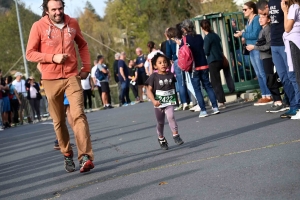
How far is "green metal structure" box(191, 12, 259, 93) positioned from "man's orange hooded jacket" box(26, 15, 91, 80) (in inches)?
352

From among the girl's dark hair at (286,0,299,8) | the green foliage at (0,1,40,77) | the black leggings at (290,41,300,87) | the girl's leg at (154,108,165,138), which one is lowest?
the girl's leg at (154,108,165,138)

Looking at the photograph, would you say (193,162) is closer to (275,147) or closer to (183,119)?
(275,147)

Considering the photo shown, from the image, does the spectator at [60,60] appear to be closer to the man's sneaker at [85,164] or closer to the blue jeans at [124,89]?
the man's sneaker at [85,164]

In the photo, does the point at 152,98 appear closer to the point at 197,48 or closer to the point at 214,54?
the point at 197,48

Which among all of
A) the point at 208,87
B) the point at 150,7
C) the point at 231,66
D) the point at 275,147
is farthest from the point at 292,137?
the point at 150,7

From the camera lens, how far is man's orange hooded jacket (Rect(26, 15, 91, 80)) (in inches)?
384

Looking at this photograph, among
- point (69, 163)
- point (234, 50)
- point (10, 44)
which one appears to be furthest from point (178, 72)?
point (10, 44)

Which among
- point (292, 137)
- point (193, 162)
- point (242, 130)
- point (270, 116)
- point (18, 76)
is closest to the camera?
point (193, 162)

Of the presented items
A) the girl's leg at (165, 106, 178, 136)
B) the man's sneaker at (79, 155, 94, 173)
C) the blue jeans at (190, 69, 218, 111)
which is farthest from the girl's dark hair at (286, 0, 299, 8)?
the blue jeans at (190, 69, 218, 111)

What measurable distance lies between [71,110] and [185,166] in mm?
1671

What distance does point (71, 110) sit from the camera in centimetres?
977

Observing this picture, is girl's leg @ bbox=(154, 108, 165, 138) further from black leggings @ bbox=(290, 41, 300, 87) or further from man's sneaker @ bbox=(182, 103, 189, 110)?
man's sneaker @ bbox=(182, 103, 189, 110)

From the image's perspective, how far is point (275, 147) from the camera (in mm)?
9328

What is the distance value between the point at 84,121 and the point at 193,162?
1.46 m
